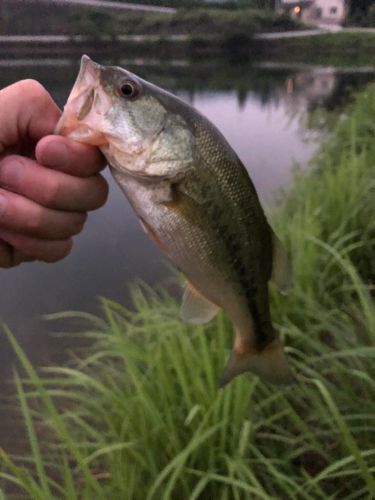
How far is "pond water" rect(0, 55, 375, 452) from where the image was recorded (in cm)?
401

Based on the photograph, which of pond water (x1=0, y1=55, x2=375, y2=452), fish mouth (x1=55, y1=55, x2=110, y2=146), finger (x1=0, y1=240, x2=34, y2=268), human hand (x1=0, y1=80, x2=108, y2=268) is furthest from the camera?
pond water (x1=0, y1=55, x2=375, y2=452)

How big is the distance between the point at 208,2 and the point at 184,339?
23090 millimetres

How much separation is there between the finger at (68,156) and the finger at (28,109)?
0.42 ft

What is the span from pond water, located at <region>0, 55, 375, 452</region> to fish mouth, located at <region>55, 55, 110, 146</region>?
2.54m

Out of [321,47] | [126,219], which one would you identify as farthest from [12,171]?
[321,47]

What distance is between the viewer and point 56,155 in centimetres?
94

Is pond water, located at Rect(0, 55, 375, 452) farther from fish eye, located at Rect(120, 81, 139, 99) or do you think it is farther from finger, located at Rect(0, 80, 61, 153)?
fish eye, located at Rect(120, 81, 139, 99)

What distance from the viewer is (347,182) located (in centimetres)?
299

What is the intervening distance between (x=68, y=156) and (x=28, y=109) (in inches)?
7.8

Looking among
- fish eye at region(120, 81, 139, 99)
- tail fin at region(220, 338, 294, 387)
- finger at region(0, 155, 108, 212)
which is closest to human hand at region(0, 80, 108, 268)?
finger at region(0, 155, 108, 212)

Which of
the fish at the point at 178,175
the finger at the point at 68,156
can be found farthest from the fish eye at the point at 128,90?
the finger at the point at 68,156

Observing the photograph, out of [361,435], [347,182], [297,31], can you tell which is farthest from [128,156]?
[297,31]

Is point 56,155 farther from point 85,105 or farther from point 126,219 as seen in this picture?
point 126,219

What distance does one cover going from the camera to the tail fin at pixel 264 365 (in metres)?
1.13
